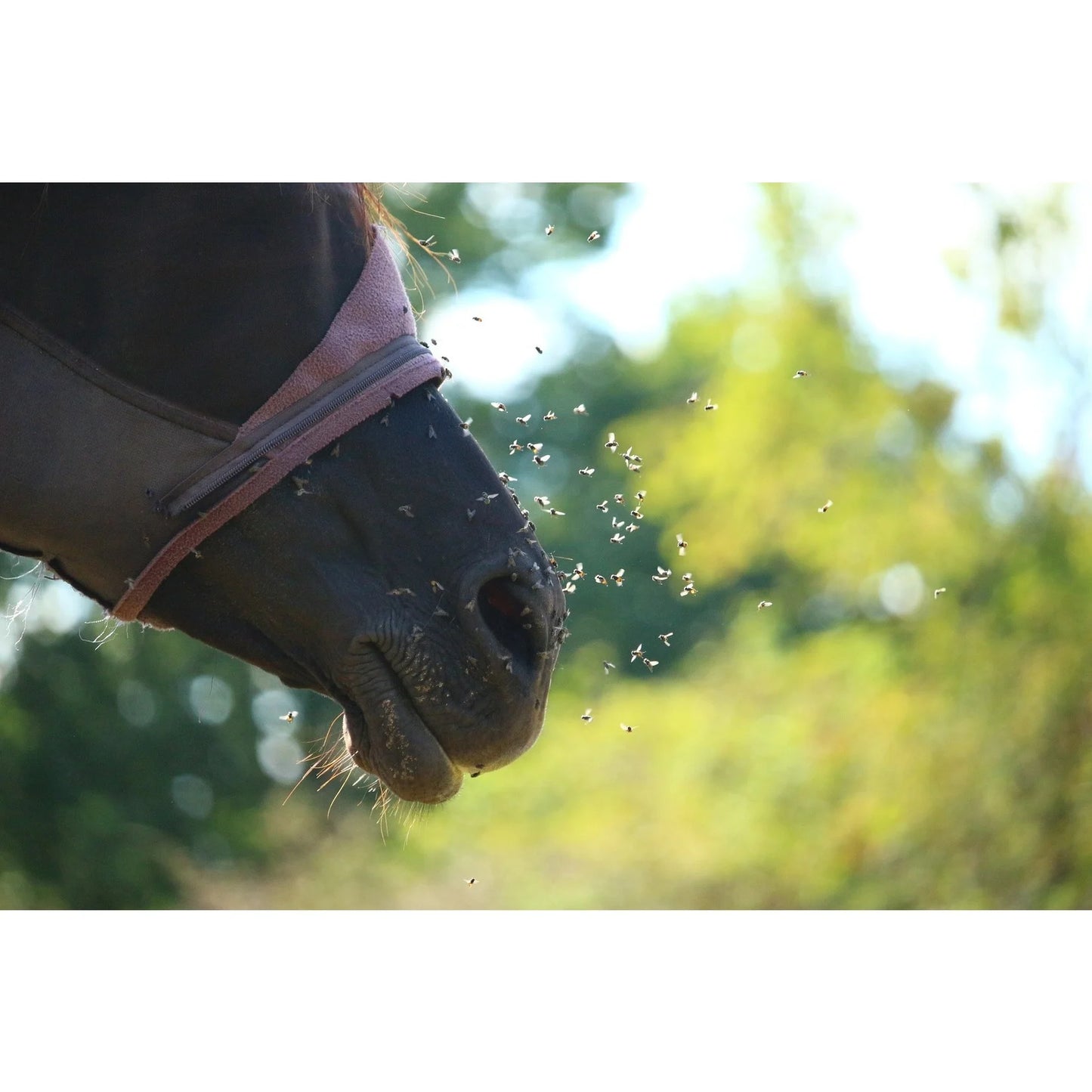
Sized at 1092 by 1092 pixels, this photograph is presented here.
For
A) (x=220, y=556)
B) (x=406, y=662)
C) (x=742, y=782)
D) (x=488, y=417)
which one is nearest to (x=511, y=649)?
(x=406, y=662)

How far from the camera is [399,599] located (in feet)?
5.71

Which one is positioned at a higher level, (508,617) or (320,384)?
(320,384)

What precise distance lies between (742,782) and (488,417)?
4462mm

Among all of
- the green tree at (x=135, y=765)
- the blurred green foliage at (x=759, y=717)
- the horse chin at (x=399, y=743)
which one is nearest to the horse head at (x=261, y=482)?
the horse chin at (x=399, y=743)

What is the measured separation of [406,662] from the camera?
1.72 meters

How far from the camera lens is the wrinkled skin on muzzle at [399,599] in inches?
67.7

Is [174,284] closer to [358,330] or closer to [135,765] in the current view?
[358,330]

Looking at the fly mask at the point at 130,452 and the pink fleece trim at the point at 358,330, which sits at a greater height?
the pink fleece trim at the point at 358,330

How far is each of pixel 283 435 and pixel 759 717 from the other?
887 centimetres

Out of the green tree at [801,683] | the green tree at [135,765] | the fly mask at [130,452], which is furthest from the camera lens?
the green tree at [135,765]

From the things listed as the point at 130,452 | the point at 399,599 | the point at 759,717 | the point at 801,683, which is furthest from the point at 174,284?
the point at 759,717

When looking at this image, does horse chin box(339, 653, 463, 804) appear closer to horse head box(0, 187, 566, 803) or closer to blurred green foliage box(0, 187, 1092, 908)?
horse head box(0, 187, 566, 803)

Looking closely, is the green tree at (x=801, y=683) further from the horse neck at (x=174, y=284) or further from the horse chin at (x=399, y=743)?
the horse neck at (x=174, y=284)

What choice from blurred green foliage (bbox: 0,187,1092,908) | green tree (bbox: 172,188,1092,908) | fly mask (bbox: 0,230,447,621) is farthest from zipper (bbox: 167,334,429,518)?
green tree (bbox: 172,188,1092,908)
